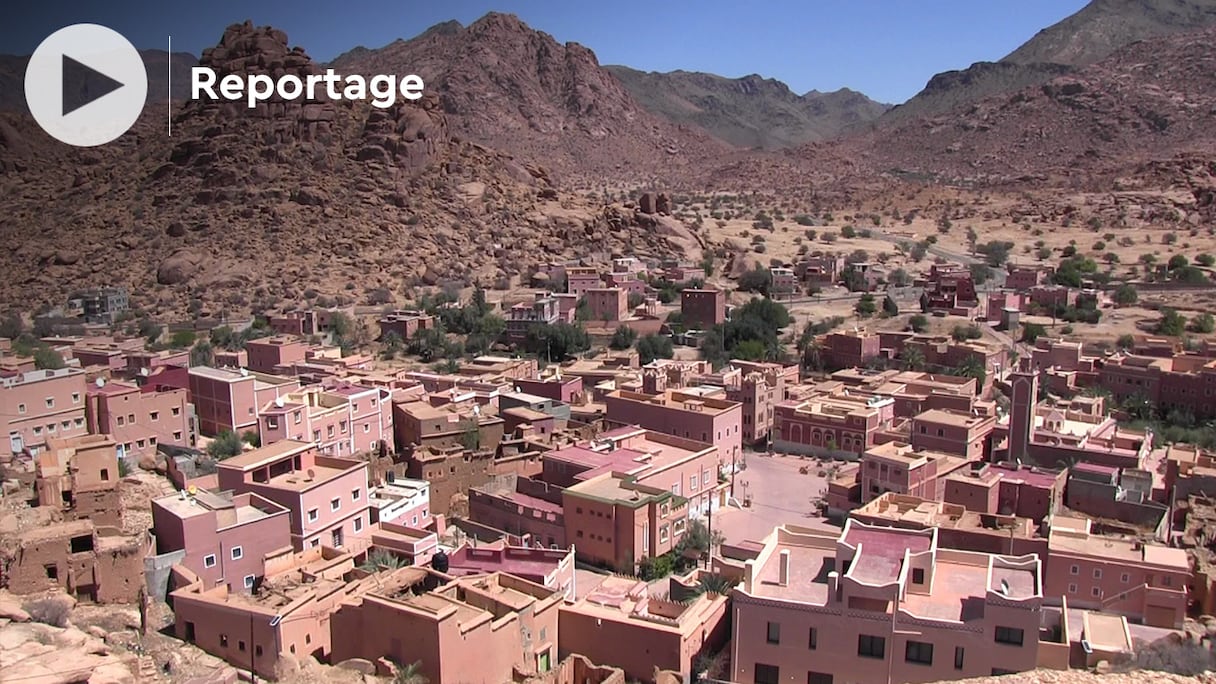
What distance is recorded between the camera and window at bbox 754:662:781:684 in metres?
12.3

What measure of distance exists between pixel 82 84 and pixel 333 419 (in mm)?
8604

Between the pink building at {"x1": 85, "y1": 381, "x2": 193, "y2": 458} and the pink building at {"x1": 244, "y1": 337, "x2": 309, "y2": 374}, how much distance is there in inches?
305

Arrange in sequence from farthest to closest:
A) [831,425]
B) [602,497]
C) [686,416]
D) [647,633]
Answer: [831,425] → [686,416] → [602,497] → [647,633]

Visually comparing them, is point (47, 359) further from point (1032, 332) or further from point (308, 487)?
point (1032, 332)

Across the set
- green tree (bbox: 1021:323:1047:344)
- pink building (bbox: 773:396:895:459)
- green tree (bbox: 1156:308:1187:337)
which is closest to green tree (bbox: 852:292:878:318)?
green tree (bbox: 1021:323:1047:344)

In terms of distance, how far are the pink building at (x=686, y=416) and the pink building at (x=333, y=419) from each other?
5570 millimetres

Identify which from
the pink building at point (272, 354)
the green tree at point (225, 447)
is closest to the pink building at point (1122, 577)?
the green tree at point (225, 447)

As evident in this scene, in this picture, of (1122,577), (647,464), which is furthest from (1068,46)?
(1122,577)

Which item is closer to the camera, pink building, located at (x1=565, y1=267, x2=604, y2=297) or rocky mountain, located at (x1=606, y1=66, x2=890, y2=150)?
pink building, located at (x1=565, y1=267, x2=604, y2=297)

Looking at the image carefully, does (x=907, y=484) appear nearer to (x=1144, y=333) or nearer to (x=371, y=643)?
(x=371, y=643)

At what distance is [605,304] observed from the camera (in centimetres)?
4181

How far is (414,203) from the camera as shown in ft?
167

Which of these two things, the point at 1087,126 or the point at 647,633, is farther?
the point at 1087,126

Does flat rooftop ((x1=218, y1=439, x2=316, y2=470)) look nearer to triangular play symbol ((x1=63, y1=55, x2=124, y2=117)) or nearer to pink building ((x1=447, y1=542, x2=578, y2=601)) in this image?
pink building ((x1=447, y1=542, x2=578, y2=601))
